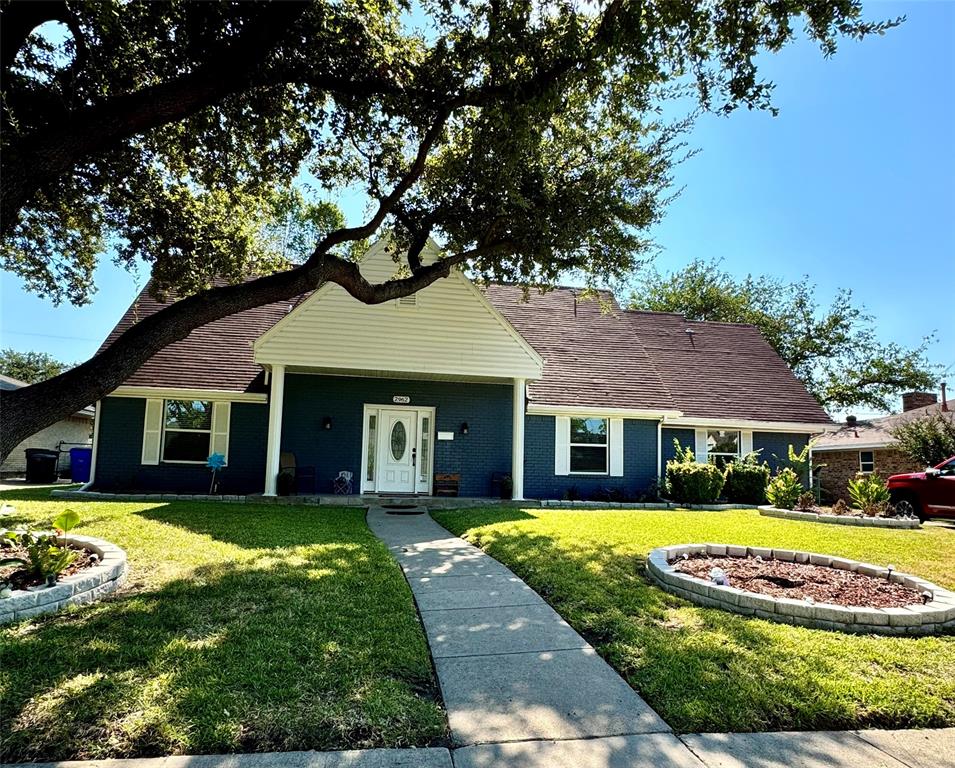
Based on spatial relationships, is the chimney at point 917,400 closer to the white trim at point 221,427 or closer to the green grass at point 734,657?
the green grass at point 734,657

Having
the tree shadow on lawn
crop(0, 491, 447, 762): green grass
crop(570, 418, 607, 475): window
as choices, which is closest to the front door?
crop(570, 418, 607, 475): window

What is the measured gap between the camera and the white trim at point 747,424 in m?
17.0

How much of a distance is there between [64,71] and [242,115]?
2431mm

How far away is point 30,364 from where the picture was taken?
6119 centimetres

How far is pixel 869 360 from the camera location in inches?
1299

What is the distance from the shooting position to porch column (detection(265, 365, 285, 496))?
13.2 meters

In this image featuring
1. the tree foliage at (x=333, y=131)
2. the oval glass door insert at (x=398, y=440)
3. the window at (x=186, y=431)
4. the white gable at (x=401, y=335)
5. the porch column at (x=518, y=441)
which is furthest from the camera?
the oval glass door insert at (x=398, y=440)

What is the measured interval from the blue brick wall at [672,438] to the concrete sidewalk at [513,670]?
39.2 feet

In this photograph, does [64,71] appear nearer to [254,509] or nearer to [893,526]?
[254,509]

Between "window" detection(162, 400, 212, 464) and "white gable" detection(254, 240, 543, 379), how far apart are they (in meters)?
3.36

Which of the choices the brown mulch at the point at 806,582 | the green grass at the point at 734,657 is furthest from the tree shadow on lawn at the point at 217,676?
the brown mulch at the point at 806,582

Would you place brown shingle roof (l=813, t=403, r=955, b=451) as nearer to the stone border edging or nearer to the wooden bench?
the stone border edging

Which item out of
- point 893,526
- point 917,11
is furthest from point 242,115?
point 893,526

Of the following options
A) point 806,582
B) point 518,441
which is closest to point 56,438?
point 518,441
